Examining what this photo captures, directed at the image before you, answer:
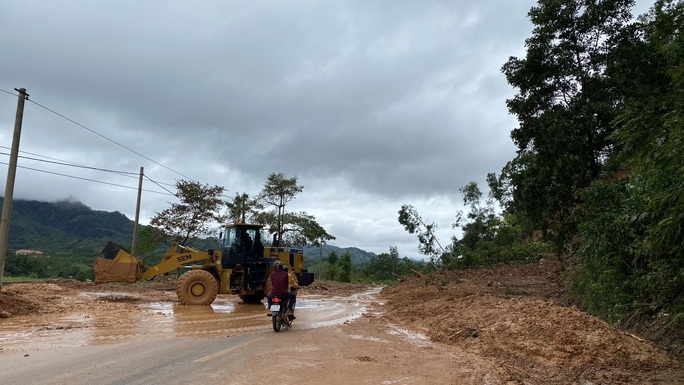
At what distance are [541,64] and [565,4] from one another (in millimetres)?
2150

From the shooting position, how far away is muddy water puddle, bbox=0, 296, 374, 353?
8.70 metres

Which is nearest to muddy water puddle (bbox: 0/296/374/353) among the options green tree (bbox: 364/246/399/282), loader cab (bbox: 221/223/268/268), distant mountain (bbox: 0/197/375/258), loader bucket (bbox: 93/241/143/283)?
loader cab (bbox: 221/223/268/268)

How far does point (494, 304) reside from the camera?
37.3 ft

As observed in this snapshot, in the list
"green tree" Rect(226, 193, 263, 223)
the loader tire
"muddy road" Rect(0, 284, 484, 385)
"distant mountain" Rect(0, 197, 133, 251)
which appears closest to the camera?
"muddy road" Rect(0, 284, 484, 385)

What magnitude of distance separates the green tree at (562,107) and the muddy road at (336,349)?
5745mm

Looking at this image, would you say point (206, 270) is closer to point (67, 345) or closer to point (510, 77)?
point (67, 345)

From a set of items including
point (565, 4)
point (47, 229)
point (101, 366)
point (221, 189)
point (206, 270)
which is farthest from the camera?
point (47, 229)

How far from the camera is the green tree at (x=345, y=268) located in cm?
4775

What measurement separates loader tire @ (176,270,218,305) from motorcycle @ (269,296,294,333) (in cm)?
648

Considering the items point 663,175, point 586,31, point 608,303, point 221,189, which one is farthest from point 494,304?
point 221,189

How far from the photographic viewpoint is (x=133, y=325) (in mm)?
10789

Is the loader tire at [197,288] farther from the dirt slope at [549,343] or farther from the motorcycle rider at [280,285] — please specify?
the dirt slope at [549,343]

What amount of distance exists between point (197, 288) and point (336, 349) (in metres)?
9.73

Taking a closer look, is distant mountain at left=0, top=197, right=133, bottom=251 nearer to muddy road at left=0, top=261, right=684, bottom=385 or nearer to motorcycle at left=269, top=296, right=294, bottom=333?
muddy road at left=0, top=261, right=684, bottom=385
